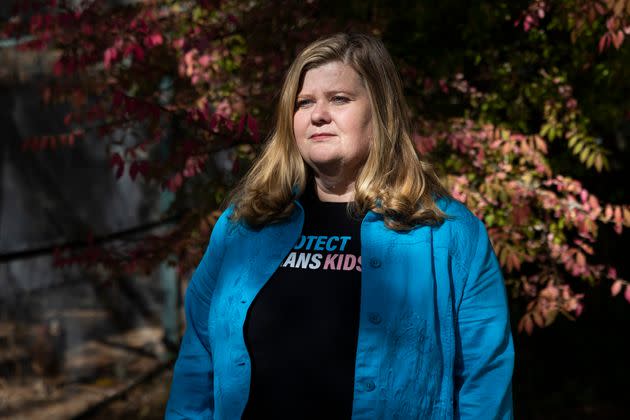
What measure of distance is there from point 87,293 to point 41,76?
5.44 ft

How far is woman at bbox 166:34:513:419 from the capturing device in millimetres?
1782

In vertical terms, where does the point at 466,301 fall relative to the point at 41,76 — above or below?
below

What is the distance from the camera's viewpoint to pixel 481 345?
178 centimetres

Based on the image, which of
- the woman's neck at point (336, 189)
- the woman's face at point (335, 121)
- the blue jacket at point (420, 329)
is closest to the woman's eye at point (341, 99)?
the woman's face at point (335, 121)

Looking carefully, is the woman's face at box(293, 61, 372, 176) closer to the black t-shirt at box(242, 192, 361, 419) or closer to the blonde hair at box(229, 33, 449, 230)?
the blonde hair at box(229, 33, 449, 230)

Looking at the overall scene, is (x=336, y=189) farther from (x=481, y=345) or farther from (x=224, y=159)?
(x=224, y=159)

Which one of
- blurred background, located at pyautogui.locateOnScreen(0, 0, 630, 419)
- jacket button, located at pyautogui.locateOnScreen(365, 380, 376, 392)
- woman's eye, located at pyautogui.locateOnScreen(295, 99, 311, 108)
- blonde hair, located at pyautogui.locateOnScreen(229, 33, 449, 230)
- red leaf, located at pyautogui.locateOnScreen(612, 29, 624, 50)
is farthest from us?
blurred background, located at pyautogui.locateOnScreen(0, 0, 630, 419)

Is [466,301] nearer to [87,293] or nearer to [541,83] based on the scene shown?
[541,83]

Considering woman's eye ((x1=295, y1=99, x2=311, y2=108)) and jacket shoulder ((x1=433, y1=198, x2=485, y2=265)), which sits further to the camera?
woman's eye ((x1=295, y1=99, x2=311, y2=108))

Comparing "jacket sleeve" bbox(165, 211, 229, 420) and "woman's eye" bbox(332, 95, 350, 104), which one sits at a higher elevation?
"woman's eye" bbox(332, 95, 350, 104)

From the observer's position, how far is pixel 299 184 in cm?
214

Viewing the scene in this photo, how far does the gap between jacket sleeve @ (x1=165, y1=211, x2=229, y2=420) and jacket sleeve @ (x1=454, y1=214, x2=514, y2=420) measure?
28.0 inches

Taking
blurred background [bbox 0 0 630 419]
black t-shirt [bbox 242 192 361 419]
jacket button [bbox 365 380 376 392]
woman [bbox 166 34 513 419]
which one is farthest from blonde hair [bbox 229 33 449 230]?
blurred background [bbox 0 0 630 419]

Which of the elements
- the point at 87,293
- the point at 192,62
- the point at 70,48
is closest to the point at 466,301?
the point at 192,62
